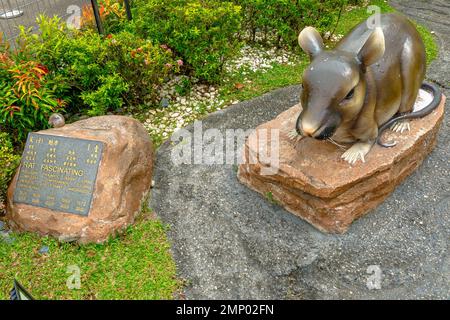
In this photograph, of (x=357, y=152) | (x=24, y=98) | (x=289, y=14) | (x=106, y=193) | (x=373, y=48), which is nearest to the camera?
(x=373, y=48)

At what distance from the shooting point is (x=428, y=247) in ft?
12.9

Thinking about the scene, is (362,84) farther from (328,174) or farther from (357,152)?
(328,174)

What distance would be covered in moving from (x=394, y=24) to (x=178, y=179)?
106 inches

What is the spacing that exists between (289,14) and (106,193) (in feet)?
13.8

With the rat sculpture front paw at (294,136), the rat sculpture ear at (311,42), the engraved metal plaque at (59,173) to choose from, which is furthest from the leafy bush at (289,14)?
the engraved metal plaque at (59,173)

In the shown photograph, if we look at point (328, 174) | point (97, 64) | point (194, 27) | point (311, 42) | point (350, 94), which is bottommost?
point (328, 174)

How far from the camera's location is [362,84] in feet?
11.4

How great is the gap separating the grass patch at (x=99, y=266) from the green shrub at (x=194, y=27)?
2646 millimetres

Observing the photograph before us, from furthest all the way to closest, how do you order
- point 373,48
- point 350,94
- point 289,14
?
point 289,14, point 350,94, point 373,48

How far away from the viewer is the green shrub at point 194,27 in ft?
18.5

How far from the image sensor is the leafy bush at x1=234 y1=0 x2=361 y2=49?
257 inches

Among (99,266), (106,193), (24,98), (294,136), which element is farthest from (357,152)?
(24,98)

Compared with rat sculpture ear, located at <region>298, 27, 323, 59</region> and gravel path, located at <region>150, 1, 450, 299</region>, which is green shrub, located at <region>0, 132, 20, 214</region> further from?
rat sculpture ear, located at <region>298, 27, 323, 59</region>

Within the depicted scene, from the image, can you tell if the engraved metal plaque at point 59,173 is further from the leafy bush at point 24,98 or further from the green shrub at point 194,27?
the green shrub at point 194,27
